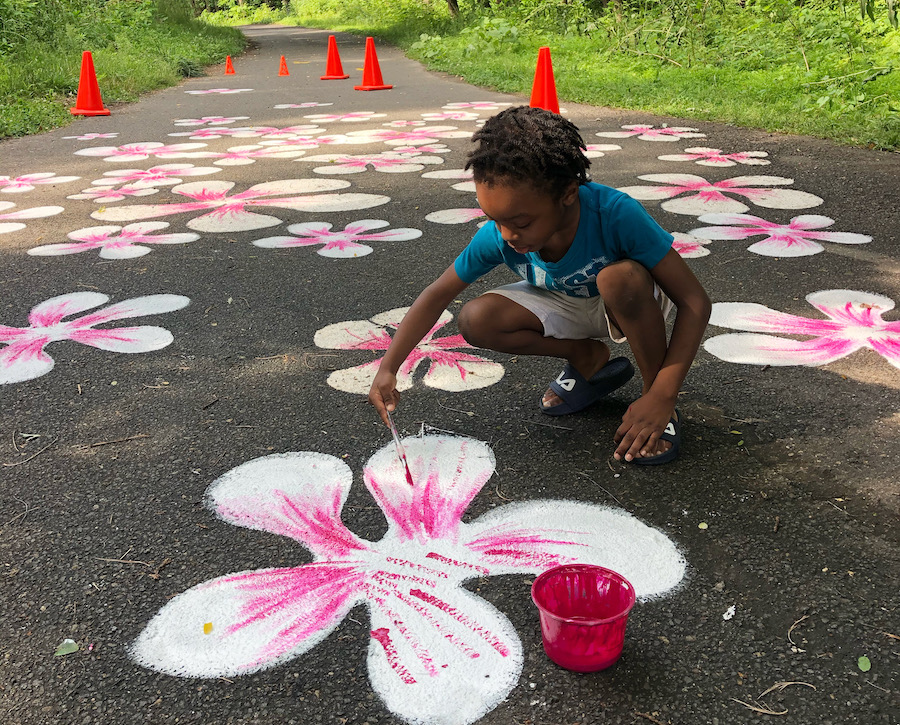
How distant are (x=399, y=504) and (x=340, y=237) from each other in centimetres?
205

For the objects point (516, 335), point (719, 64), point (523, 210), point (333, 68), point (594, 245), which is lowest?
point (333, 68)

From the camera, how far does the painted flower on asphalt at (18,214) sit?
3814mm

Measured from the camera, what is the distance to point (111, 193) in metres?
4.44

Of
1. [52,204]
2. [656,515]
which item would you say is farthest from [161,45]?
[656,515]

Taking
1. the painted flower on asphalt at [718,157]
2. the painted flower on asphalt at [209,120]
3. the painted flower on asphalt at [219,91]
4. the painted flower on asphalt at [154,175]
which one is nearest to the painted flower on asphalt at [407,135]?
the painted flower on asphalt at [154,175]

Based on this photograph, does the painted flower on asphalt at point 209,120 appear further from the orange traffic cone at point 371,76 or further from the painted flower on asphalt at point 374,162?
the orange traffic cone at point 371,76

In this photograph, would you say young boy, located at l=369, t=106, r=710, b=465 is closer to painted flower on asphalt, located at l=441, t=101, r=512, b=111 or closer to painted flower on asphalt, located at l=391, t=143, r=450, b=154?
painted flower on asphalt, located at l=391, t=143, r=450, b=154

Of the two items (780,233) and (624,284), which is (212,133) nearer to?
(780,233)

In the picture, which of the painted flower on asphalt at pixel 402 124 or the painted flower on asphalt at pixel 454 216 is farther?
the painted flower on asphalt at pixel 402 124

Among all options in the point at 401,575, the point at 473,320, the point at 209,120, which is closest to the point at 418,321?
the point at 473,320

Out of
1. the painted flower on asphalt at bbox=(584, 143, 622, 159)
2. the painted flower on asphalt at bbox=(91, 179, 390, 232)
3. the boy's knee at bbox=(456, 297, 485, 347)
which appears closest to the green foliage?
the painted flower on asphalt at bbox=(584, 143, 622, 159)

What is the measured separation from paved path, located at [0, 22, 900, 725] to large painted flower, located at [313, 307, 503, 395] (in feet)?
0.04

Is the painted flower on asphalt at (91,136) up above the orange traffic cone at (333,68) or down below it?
below

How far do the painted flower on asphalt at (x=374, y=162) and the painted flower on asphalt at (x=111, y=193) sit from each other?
3.05ft
